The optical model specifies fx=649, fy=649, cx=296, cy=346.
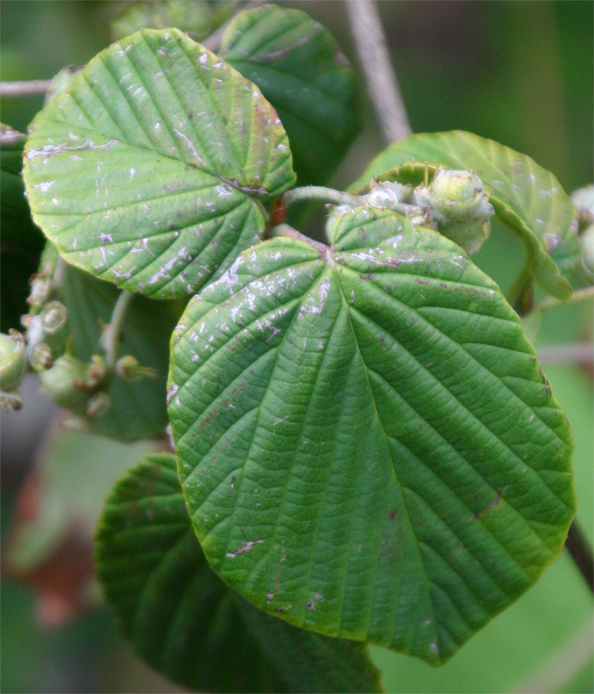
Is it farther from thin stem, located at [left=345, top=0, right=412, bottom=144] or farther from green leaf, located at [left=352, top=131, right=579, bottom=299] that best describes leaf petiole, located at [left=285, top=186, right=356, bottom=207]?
thin stem, located at [left=345, top=0, right=412, bottom=144]

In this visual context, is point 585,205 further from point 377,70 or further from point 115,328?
point 115,328

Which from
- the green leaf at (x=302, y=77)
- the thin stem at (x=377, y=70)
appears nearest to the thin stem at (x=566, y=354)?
the thin stem at (x=377, y=70)

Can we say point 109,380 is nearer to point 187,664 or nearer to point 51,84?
point 51,84

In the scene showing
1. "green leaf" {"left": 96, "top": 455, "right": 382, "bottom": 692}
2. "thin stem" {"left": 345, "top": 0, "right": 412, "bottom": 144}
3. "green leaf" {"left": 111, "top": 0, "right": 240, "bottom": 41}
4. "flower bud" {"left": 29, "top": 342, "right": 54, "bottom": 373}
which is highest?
"green leaf" {"left": 111, "top": 0, "right": 240, "bottom": 41}

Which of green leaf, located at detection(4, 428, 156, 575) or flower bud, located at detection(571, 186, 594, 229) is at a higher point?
flower bud, located at detection(571, 186, 594, 229)

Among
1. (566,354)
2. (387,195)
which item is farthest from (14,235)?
(566,354)

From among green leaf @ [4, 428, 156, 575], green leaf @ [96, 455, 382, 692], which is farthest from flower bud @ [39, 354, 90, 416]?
green leaf @ [4, 428, 156, 575]

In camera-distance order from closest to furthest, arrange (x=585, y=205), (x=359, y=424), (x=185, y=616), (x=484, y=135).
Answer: (x=359, y=424), (x=585, y=205), (x=185, y=616), (x=484, y=135)
